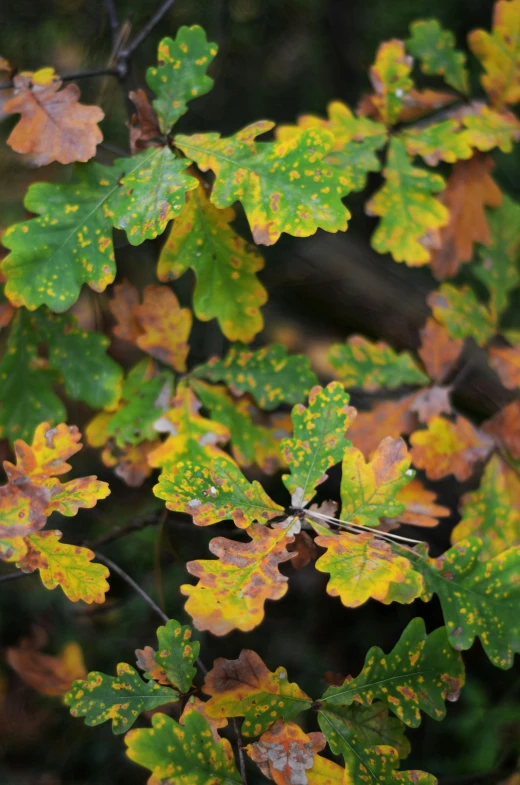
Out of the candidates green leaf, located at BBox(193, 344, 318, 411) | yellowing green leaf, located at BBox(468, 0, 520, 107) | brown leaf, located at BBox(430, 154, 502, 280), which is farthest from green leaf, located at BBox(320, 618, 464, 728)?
yellowing green leaf, located at BBox(468, 0, 520, 107)

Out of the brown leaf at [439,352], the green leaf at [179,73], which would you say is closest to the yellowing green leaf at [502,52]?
the brown leaf at [439,352]

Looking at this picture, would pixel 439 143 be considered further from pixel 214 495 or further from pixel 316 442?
pixel 214 495

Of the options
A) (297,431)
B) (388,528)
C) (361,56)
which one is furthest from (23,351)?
(361,56)

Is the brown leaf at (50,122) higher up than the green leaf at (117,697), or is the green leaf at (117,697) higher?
the brown leaf at (50,122)

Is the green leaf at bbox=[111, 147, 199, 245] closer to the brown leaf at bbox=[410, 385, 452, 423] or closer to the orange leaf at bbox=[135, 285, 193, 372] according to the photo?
the orange leaf at bbox=[135, 285, 193, 372]

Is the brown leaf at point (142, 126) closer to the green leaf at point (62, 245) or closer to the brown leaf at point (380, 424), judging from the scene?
the green leaf at point (62, 245)

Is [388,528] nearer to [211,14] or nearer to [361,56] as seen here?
[211,14]
